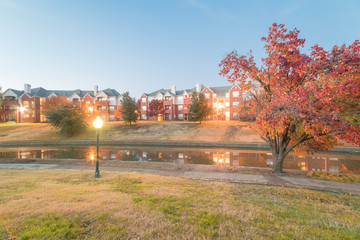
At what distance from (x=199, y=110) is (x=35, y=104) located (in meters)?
55.0

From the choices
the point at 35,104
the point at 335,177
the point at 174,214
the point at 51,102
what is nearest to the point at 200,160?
the point at 335,177

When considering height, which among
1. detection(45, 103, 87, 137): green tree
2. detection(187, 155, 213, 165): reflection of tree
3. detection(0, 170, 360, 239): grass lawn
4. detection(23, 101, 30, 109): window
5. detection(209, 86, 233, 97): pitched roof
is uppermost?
detection(209, 86, 233, 97): pitched roof

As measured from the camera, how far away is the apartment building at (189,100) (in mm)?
53250

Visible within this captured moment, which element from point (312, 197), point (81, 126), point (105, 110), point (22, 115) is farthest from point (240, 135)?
point (22, 115)

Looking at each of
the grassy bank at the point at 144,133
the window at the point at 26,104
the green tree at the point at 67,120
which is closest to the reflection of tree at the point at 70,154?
the grassy bank at the point at 144,133

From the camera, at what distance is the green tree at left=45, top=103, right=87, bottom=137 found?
33.7 metres

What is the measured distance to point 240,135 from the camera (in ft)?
97.2

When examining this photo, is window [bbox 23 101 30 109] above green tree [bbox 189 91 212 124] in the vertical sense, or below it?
above

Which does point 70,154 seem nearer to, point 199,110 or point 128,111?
point 128,111

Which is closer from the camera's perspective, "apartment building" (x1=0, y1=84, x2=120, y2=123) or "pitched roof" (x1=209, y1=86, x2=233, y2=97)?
"apartment building" (x1=0, y1=84, x2=120, y2=123)

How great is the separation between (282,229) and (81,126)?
3936 cm

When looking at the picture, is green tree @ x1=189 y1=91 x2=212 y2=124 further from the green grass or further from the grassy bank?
the green grass

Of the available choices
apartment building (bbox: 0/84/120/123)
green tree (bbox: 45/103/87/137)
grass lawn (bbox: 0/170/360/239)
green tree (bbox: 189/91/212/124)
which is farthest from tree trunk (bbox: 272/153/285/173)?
apartment building (bbox: 0/84/120/123)

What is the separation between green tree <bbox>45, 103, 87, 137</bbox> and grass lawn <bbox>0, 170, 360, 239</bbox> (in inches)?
1255
